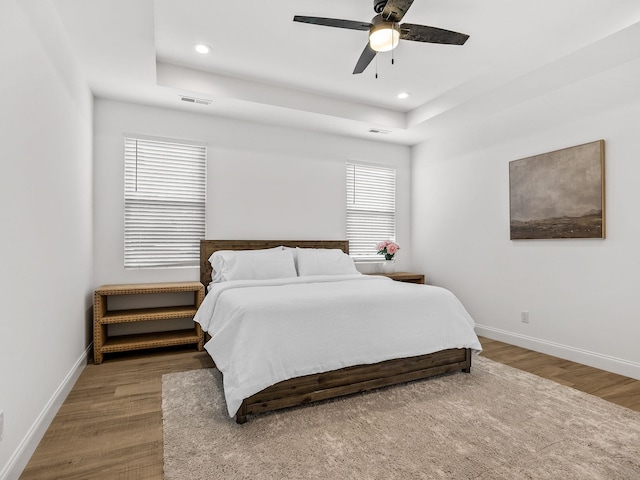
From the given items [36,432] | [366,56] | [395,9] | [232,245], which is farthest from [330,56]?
[36,432]

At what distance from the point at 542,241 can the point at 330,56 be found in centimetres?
283

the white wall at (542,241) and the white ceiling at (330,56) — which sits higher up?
the white ceiling at (330,56)

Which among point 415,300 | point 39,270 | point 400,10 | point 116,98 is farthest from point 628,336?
point 116,98

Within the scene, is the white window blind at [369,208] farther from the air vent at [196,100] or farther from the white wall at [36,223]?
the white wall at [36,223]

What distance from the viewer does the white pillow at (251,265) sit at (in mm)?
3707

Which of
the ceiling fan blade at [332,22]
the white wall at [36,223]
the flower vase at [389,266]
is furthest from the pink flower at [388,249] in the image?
the white wall at [36,223]

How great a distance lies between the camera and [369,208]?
5305mm

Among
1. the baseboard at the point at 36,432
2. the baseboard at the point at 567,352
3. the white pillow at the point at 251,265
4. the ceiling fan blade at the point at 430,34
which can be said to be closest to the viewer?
the baseboard at the point at 36,432

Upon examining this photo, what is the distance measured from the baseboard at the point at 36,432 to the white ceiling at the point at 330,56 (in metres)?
2.58

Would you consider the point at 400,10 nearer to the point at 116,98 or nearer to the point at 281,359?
the point at 281,359

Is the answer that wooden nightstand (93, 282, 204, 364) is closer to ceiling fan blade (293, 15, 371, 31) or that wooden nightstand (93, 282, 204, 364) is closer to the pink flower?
the pink flower

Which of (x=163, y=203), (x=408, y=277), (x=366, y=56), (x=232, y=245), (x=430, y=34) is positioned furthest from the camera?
(x=408, y=277)

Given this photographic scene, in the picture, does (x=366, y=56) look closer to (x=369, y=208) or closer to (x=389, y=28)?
(x=389, y=28)

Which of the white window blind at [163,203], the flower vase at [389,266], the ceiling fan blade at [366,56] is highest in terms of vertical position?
the ceiling fan blade at [366,56]
